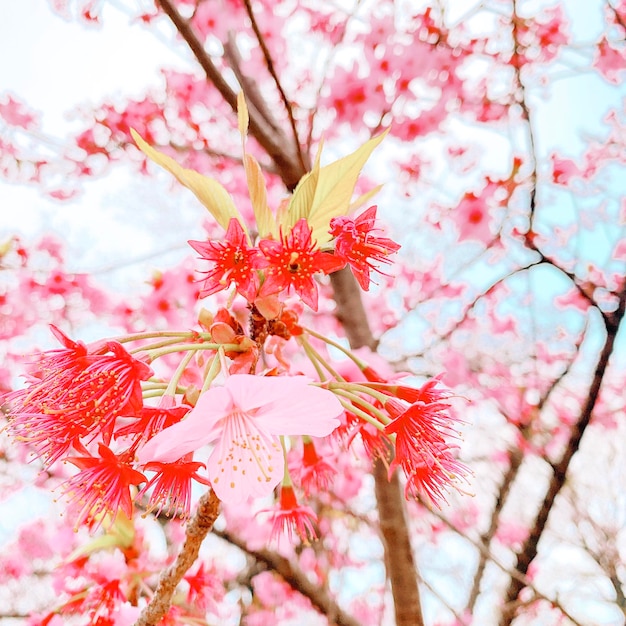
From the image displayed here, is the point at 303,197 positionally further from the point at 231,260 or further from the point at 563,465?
the point at 563,465

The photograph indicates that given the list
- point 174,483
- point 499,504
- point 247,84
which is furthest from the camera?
point 499,504

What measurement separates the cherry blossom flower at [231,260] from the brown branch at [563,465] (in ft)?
3.88

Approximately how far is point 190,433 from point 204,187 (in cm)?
35

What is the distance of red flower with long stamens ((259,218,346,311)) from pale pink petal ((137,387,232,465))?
178mm

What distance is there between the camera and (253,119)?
1541mm

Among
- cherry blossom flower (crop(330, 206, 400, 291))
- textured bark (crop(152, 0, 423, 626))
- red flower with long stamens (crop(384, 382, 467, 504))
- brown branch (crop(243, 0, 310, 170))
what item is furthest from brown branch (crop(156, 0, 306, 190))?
red flower with long stamens (crop(384, 382, 467, 504))

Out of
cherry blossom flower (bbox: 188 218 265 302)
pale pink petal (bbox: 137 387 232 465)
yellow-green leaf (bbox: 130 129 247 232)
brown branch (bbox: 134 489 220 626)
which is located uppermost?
yellow-green leaf (bbox: 130 129 247 232)

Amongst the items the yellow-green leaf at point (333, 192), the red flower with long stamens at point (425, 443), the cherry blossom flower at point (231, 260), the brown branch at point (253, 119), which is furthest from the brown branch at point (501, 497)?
the cherry blossom flower at point (231, 260)

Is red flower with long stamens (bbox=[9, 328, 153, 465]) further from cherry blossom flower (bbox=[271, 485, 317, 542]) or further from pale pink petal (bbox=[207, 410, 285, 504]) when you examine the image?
cherry blossom flower (bbox=[271, 485, 317, 542])

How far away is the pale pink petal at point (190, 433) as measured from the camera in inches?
20.1

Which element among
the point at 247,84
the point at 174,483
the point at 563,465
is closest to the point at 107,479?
the point at 174,483

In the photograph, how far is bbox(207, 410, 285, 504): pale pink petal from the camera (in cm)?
61

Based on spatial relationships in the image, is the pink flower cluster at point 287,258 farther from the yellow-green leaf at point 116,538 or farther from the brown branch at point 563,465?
the brown branch at point 563,465

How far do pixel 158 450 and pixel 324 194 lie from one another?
44 cm
